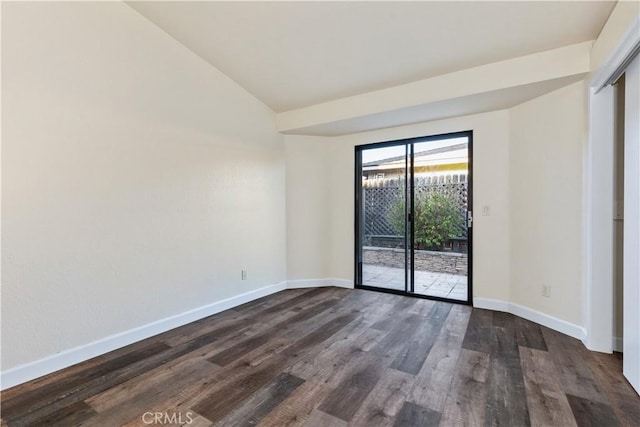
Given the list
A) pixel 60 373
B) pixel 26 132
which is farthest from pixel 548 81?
pixel 60 373

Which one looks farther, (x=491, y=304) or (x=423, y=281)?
(x=423, y=281)

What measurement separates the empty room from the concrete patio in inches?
1.6

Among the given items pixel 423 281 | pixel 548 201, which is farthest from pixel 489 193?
pixel 423 281

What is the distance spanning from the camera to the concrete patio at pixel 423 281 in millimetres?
3682

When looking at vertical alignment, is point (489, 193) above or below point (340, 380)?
above

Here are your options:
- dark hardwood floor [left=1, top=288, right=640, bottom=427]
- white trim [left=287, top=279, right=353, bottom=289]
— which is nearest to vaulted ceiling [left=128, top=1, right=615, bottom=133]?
dark hardwood floor [left=1, top=288, right=640, bottom=427]

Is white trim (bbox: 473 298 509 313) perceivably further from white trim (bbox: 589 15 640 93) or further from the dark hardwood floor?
white trim (bbox: 589 15 640 93)

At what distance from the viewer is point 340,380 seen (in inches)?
76.0

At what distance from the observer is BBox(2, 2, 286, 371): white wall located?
6.39ft

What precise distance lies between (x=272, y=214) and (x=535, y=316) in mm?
3195

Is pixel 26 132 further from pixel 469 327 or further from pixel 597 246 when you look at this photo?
pixel 597 246

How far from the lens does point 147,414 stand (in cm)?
163

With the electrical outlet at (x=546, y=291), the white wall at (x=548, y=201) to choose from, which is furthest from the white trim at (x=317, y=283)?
the electrical outlet at (x=546, y=291)

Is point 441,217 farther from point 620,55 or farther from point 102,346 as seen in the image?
point 102,346
